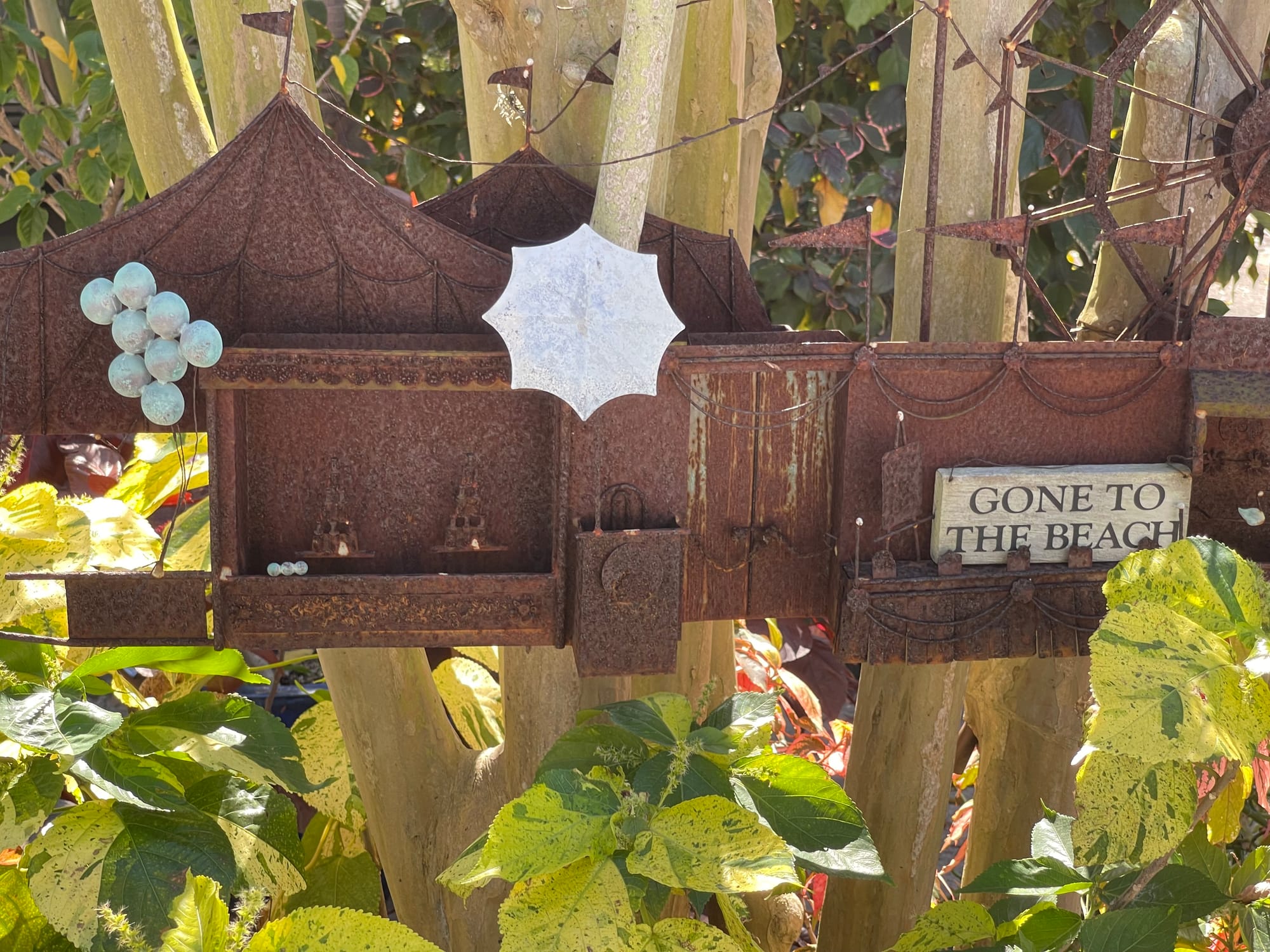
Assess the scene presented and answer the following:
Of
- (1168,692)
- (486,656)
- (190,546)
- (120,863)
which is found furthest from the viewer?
(486,656)

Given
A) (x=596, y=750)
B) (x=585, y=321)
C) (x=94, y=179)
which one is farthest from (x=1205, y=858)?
(x=94, y=179)

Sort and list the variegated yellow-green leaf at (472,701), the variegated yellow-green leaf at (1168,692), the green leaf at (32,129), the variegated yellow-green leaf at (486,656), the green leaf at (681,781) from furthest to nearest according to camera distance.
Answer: the green leaf at (32,129) < the variegated yellow-green leaf at (486,656) < the variegated yellow-green leaf at (472,701) < the green leaf at (681,781) < the variegated yellow-green leaf at (1168,692)

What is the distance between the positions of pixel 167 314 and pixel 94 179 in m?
1.46

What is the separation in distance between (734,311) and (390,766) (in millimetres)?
768

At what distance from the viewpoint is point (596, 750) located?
1.21 m

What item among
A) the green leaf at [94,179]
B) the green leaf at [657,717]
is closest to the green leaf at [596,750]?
the green leaf at [657,717]

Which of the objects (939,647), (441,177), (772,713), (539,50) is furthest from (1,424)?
(441,177)

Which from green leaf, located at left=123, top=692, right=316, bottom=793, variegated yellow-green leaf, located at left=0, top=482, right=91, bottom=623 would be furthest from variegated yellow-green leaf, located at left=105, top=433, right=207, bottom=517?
green leaf, located at left=123, top=692, right=316, bottom=793

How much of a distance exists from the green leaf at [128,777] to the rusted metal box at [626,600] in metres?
0.45

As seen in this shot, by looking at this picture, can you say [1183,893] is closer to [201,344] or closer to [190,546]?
[201,344]

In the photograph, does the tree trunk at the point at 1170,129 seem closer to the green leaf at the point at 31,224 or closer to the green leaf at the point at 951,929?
the green leaf at the point at 951,929

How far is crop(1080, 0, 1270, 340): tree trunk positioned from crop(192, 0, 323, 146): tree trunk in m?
1.05

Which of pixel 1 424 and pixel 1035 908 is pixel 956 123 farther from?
pixel 1 424

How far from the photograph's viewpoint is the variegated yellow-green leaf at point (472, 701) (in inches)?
72.1
